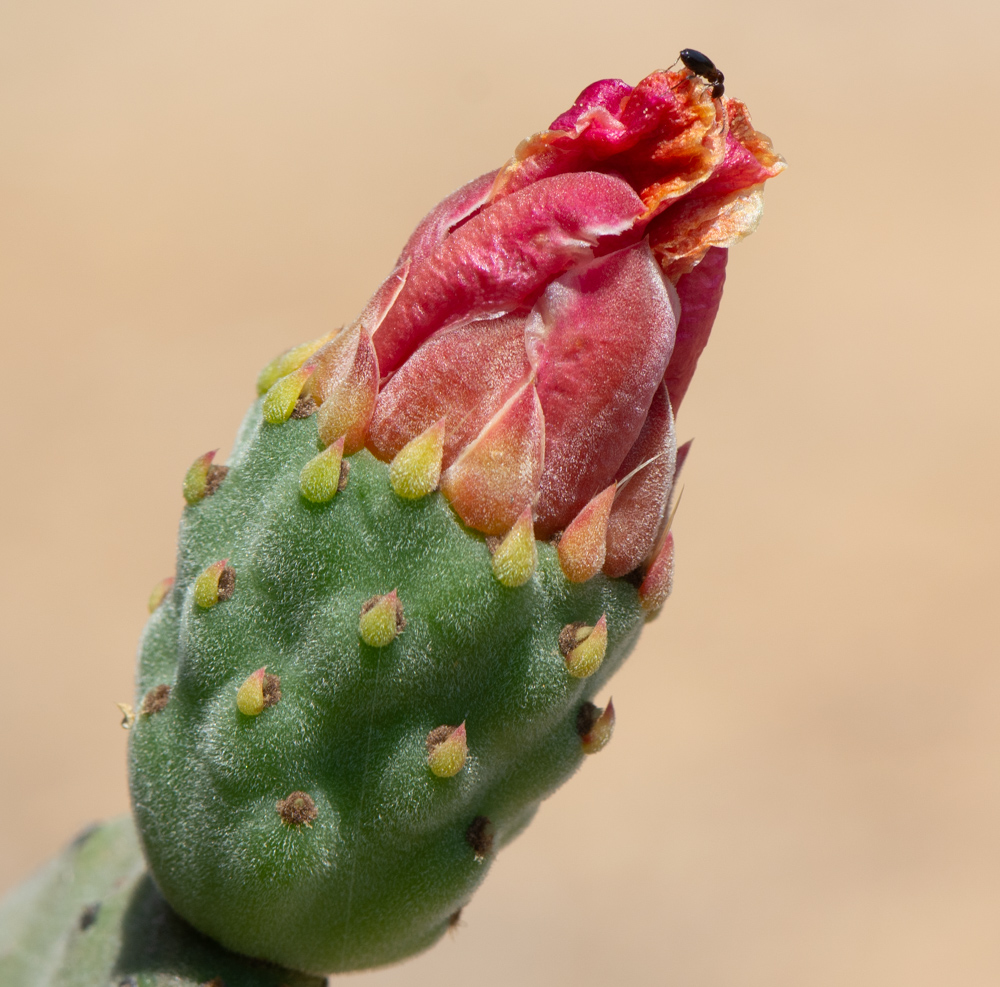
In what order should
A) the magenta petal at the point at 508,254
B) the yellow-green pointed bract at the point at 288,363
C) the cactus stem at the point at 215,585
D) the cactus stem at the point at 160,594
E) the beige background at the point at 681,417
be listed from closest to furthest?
the magenta petal at the point at 508,254
the cactus stem at the point at 215,585
the yellow-green pointed bract at the point at 288,363
the cactus stem at the point at 160,594
the beige background at the point at 681,417

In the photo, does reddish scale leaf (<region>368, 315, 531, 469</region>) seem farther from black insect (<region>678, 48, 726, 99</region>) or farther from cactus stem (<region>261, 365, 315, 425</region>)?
black insect (<region>678, 48, 726, 99</region>)

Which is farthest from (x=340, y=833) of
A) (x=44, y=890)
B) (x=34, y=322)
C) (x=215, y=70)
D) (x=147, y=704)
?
(x=215, y=70)

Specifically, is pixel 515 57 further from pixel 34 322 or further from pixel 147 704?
pixel 147 704

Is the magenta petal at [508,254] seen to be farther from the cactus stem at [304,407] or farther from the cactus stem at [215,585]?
the cactus stem at [215,585]

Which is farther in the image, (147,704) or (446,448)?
(147,704)

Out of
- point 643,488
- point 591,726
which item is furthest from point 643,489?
point 591,726

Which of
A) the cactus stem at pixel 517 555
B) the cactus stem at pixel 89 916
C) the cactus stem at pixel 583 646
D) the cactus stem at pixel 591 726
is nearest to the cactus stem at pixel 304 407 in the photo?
the cactus stem at pixel 517 555

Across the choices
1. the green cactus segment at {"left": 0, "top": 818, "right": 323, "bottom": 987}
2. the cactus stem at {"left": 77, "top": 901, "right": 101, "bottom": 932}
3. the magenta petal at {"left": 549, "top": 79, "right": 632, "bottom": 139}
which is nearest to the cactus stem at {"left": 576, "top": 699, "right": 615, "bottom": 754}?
the green cactus segment at {"left": 0, "top": 818, "right": 323, "bottom": 987}
